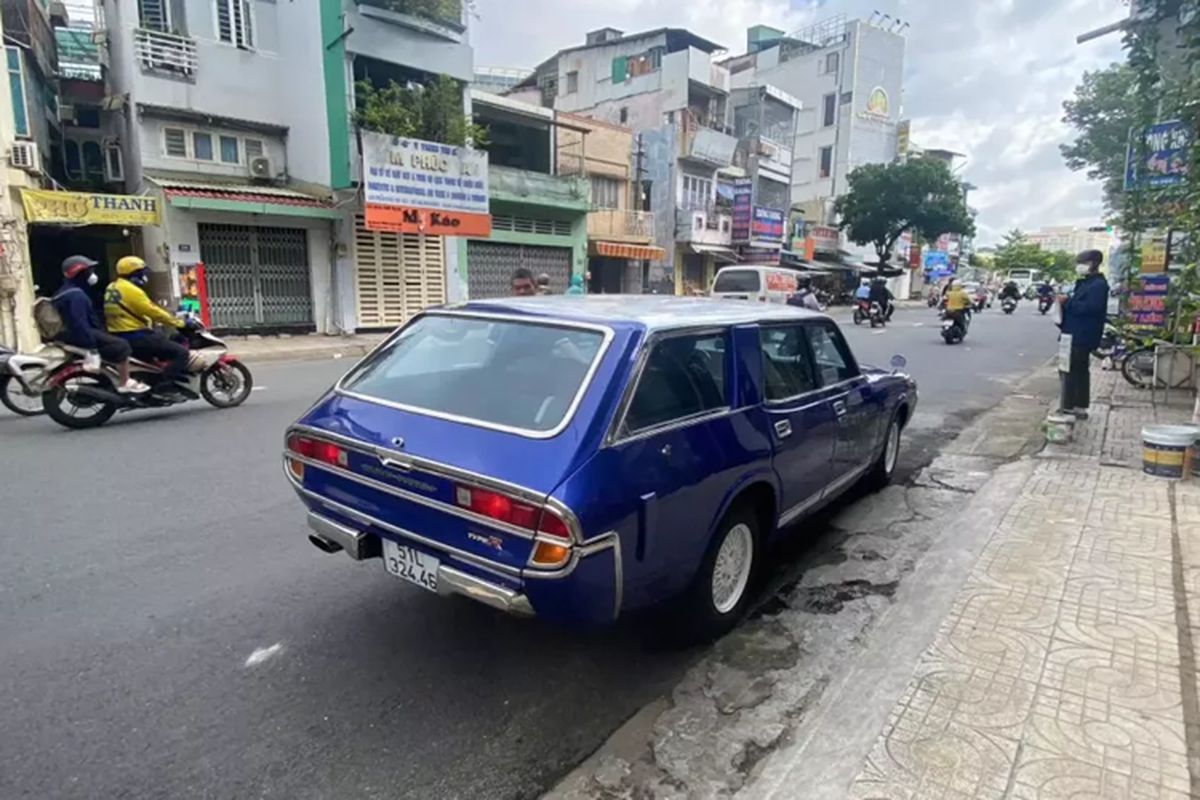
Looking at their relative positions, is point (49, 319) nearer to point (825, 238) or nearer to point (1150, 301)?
point (1150, 301)

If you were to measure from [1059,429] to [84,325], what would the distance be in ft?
29.9

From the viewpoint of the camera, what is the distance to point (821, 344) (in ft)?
14.6

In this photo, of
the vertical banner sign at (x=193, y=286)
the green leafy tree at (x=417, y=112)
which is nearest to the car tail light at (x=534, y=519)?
the vertical banner sign at (x=193, y=286)

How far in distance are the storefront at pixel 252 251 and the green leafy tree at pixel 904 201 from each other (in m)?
30.9

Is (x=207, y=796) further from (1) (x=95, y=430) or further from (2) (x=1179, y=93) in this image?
(2) (x=1179, y=93)

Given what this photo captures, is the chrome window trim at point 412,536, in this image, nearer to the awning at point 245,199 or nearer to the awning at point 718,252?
the awning at point 245,199

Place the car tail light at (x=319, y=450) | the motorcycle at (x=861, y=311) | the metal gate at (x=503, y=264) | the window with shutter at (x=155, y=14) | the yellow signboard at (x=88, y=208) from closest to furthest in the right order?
the car tail light at (x=319, y=450) → the yellow signboard at (x=88, y=208) → the window with shutter at (x=155, y=14) → the metal gate at (x=503, y=264) → the motorcycle at (x=861, y=311)

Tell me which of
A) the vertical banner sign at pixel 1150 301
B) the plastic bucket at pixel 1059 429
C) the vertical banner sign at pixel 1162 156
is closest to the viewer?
the plastic bucket at pixel 1059 429

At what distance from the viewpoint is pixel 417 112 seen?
17.0 meters

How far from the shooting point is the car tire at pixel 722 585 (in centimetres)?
312

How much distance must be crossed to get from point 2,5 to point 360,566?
53.7ft

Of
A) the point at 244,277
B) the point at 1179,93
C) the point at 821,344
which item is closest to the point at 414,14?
the point at 244,277

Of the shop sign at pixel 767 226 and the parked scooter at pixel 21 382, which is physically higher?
the shop sign at pixel 767 226

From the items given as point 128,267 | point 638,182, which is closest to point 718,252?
point 638,182
